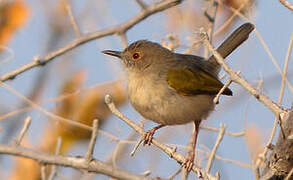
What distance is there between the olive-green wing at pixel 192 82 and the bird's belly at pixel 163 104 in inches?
3.5

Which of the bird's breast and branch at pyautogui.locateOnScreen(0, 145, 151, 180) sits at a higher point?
the bird's breast

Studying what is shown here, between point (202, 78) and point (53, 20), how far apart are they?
2751 mm

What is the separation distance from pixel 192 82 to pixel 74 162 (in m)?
2.04

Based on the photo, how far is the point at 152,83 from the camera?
5273 mm

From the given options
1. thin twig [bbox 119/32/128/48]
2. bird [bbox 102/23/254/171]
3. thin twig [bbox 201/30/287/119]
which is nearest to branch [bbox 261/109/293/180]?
thin twig [bbox 201/30/287/119]

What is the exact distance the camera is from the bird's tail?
5.70 metres

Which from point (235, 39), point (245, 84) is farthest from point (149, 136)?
point (245, 84)

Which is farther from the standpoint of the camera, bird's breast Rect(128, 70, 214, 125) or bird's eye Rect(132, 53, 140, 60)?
bird's eye Rect(132, 53, 140, 60)

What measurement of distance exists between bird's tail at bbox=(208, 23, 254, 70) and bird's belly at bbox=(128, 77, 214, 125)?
2.57ft

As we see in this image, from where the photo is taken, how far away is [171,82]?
17.5 ft

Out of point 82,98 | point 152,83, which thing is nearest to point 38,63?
point 82,98

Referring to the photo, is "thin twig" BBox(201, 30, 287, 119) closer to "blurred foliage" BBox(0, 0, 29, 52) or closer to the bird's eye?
the bird's eye

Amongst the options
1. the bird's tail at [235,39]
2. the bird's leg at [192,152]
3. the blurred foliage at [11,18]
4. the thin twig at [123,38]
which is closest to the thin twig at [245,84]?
the bird's leg at [192,152]

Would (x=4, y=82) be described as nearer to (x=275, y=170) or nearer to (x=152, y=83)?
(x=152, y=83)
